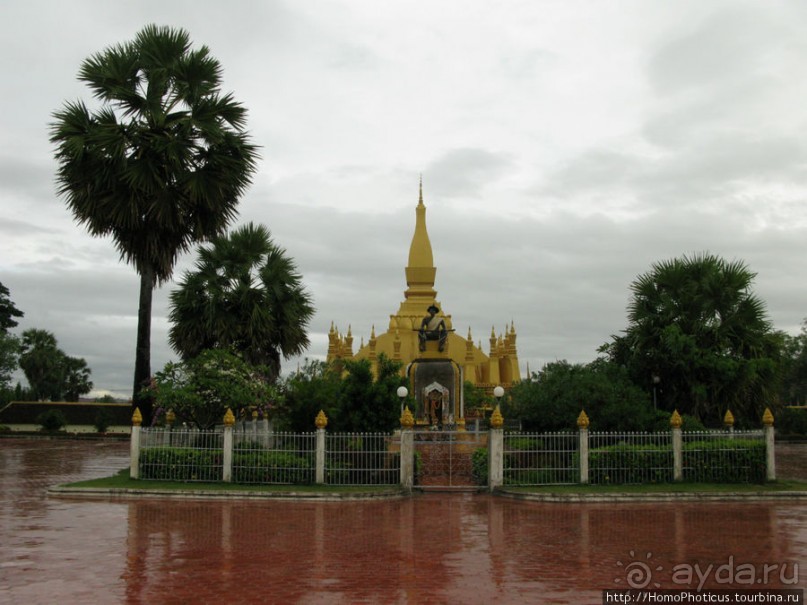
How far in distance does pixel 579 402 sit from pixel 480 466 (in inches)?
147

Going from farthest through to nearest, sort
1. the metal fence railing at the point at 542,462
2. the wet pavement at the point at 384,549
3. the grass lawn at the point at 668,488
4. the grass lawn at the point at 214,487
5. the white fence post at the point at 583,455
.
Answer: the metal fence railing at the point at 542,462 → the white fence post at the point at 583,455 → the grass lawn at the point at 214,487 → the grass lawn at the point at 668,488 → the wet pavement at the point at 384,549

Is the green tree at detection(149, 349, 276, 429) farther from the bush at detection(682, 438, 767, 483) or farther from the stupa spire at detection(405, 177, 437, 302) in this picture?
the stupa spire at detection(405, 177, 437, 302)

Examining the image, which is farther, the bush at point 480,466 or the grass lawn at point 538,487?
the bush at point 480,466

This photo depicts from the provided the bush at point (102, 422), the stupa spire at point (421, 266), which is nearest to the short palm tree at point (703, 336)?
the stupa spire at point (421, 266)

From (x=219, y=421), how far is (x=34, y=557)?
12400mm

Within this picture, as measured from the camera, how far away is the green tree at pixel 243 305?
2637cm

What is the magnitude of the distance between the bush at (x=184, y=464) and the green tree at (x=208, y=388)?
214 cm

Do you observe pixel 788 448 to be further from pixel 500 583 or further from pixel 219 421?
pixel 500 583

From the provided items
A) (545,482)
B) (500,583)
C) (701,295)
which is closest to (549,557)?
(500,583)

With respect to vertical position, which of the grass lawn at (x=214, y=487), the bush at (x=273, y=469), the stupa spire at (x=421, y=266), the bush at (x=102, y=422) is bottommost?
the grass lawn at (x=214, y=487)

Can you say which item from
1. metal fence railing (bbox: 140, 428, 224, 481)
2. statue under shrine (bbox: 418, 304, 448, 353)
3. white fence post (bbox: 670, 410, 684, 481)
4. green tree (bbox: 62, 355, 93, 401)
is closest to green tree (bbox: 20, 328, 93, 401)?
green tree (bbox: 62, 355, 93, 401)

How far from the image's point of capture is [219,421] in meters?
23.7

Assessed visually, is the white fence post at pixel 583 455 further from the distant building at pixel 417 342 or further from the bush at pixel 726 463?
the distant building at pixel 417 342

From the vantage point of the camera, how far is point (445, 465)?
22406 mm
